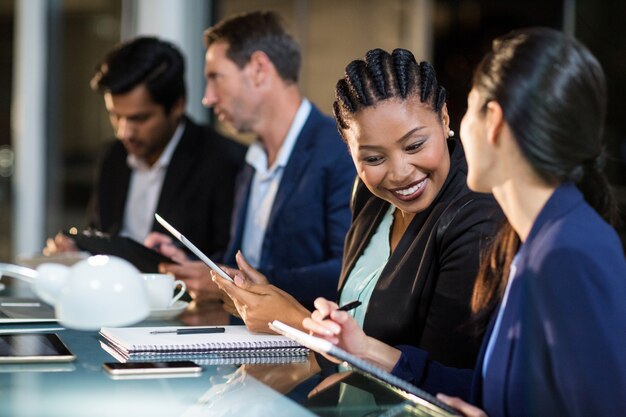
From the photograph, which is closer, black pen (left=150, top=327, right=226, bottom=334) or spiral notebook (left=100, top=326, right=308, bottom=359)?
spiral notebook (left=100, top=326, right=308, bottom=359)

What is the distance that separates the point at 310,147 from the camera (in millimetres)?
3160

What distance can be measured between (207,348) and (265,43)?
176 centimetres

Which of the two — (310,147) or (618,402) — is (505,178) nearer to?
(618,402)

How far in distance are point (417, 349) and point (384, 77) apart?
1.95 feet

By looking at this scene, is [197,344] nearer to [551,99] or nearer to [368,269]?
[368,269]

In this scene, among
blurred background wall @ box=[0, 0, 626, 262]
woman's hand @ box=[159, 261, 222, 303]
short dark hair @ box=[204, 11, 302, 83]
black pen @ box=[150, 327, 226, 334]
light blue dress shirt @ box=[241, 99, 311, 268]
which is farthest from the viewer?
blurred background wall @ box=[0, 0, 626, 262]

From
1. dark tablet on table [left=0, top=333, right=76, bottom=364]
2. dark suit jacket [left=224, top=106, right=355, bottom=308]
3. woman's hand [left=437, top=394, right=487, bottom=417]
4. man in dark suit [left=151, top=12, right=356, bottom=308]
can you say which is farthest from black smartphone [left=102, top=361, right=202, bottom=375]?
dark suit jacket [left=224, top=106, right=355, bottom=308]

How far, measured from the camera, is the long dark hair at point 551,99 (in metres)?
1.34

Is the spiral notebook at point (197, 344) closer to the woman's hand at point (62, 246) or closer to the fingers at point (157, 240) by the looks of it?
the fingers at point (157, 240)

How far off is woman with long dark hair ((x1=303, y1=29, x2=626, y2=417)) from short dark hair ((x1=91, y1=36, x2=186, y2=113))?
254 cm

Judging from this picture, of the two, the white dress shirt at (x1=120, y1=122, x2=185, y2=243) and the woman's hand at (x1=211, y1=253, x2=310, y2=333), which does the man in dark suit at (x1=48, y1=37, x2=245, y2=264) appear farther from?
the woman's hand at (x1=211, y1=253, x2=310, y2=333)

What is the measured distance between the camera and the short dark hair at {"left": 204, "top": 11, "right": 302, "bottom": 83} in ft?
11.1

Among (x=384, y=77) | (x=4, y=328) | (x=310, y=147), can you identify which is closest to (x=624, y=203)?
(x=310, y=147)

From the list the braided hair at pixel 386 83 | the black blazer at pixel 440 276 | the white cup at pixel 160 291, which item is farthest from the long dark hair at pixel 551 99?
the white cup at pixel 160 291
